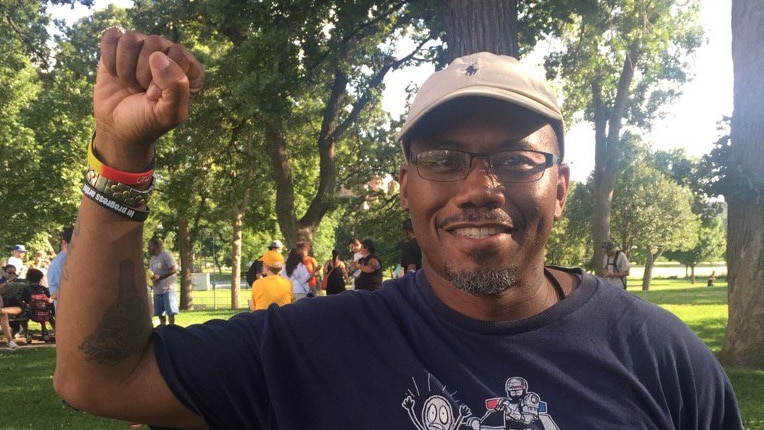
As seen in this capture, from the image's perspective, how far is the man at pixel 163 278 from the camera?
13.1 m

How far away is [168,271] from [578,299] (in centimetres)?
1218

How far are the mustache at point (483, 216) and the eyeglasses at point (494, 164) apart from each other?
0.30 feet

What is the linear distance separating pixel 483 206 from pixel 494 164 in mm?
116

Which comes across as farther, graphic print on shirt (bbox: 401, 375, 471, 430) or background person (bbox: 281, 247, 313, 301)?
background person (bbox: 281, 247, 313, 301)

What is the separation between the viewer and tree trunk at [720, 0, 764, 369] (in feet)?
29.1

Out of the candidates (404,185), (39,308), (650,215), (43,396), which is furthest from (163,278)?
(650,215)

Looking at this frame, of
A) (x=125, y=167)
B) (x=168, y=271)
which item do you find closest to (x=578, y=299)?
(x=125, y=167)

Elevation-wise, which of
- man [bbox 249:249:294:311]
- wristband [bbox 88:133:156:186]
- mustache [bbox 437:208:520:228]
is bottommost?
man [bbox 249:249:294:311]

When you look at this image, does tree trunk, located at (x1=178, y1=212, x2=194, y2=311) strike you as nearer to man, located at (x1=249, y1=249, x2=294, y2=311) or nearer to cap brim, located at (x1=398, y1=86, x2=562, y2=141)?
man, located at (x1=249, y1=249, x2=294, y2=311)

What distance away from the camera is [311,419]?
1.62m

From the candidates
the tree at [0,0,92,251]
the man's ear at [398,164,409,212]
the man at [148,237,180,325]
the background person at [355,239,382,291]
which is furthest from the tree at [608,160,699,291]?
the man's ear at [398,164,409,212]

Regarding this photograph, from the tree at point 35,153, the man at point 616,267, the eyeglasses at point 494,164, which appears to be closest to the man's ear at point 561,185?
the eyeglasses at point 494,164

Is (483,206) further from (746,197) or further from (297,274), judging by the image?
(297,274)

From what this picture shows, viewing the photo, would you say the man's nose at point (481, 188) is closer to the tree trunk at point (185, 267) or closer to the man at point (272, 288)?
the man at point (272, 288)
